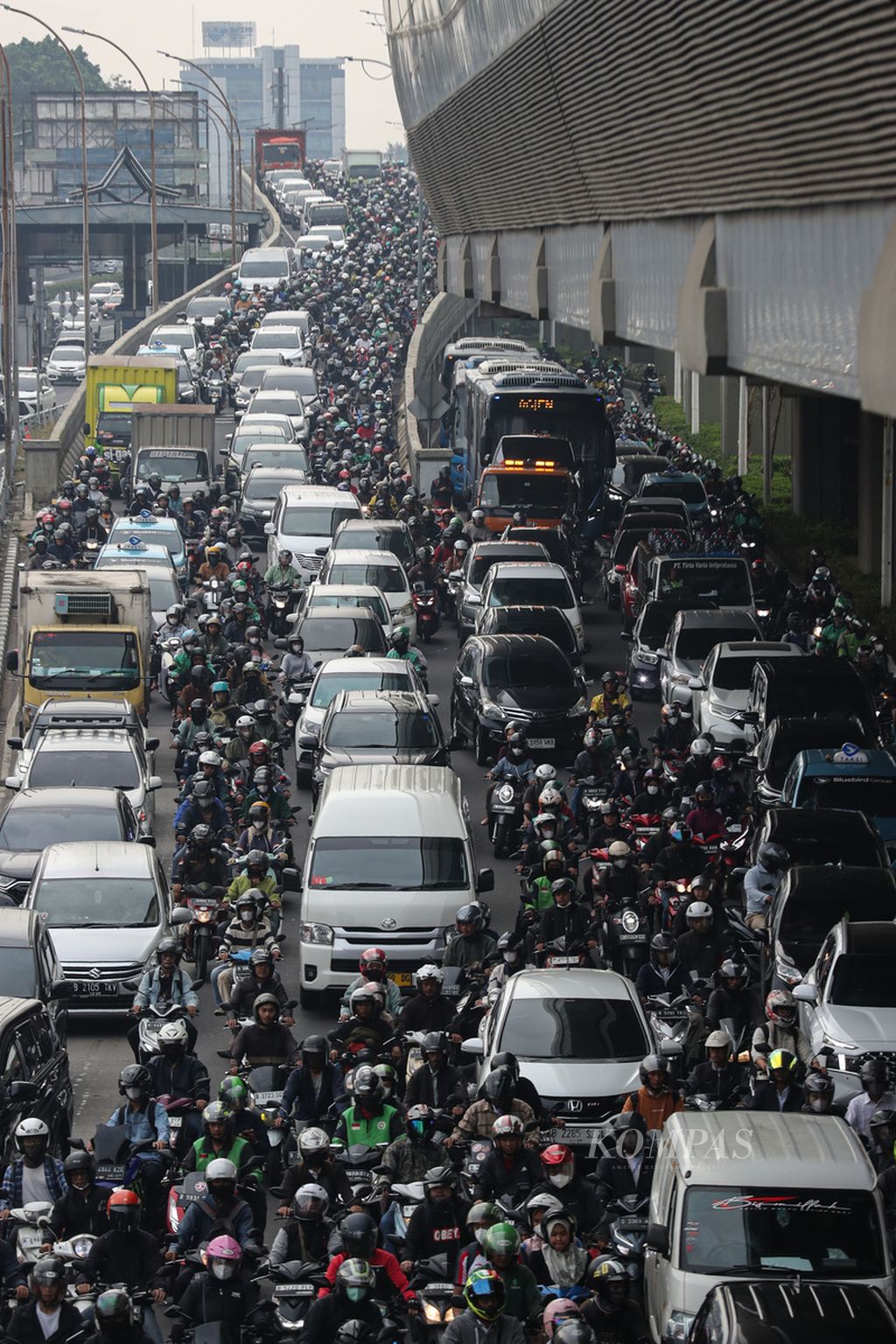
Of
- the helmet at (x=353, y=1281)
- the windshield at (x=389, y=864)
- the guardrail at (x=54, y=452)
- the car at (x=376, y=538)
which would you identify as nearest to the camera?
the helmet at (x=353, y=1281)

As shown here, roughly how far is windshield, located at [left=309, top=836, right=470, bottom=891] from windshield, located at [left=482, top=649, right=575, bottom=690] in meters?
8.97

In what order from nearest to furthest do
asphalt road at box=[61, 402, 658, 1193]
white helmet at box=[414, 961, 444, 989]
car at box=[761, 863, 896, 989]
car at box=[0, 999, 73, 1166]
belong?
car at box=[0, 999, 73, 1166], white helmet at box=[414, 961, 444, 989], car at box=[761, 863, 896, 989], asphalt road at box=[61, 402, 658, 1193]

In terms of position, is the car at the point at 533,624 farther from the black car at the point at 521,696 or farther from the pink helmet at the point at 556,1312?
the pink helmet at the point at 556,1312

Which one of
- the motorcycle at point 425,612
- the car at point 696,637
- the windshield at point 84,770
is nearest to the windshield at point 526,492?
the motorcycle at point 425,612

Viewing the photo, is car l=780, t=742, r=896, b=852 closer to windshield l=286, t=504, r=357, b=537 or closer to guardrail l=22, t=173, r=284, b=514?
windshield l=286, t=504, r=357, b=537

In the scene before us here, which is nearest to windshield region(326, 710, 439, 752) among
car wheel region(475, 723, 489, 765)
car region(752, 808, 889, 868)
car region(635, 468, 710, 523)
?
car wheel region(475, 723, 489, 765)

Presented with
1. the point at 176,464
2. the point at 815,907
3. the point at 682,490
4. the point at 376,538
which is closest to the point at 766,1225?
the point at 815,907

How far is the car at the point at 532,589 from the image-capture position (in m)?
35.0

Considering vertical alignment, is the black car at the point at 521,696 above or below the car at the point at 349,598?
below

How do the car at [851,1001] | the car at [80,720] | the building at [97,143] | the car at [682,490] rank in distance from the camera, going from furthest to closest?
the building at [97,143], the car at [682,490], the car at [80,720], the car at [851,1001]

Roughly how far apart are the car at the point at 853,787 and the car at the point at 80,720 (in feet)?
24.8

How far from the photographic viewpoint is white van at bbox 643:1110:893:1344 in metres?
11.4

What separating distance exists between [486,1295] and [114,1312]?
1.60 metres

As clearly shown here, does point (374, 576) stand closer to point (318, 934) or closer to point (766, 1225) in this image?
point (318, 934)
